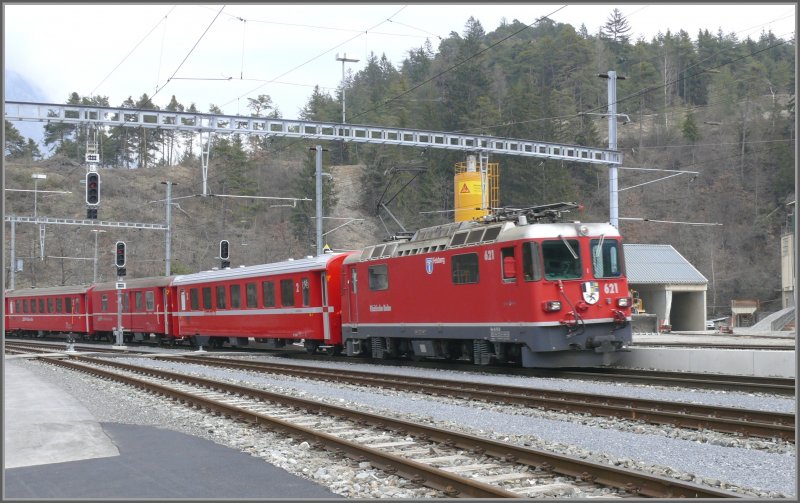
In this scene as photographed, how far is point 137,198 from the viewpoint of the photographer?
10775 cm

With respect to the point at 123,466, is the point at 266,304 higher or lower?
higher

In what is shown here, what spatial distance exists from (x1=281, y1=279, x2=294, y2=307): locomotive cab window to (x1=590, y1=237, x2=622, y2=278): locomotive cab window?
11.5m

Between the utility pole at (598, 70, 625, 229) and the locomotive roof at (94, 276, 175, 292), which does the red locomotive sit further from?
the utility pole at (598, 70, 625, 229)

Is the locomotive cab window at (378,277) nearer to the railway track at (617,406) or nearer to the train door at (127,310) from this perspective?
the railway track at (617,406)

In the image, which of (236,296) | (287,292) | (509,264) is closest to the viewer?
(509,264)

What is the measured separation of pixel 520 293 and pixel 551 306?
28.0 inches

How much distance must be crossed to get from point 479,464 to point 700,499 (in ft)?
8.17

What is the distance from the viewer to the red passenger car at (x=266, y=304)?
25547 mm

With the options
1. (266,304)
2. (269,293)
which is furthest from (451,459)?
(266,304)

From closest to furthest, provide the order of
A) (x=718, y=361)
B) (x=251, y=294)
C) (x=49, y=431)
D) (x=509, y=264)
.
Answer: (x=49, y=431), (x=509, y=264), (x=718, y=361), (x=251, y=294)

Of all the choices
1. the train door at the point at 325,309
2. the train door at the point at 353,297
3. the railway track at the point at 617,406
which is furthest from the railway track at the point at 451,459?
the train door at the point at 325,309

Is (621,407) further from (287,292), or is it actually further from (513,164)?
(513,164)

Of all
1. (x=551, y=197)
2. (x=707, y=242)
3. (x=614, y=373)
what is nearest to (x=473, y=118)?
(x=551, y=197)

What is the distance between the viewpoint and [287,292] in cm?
2708
